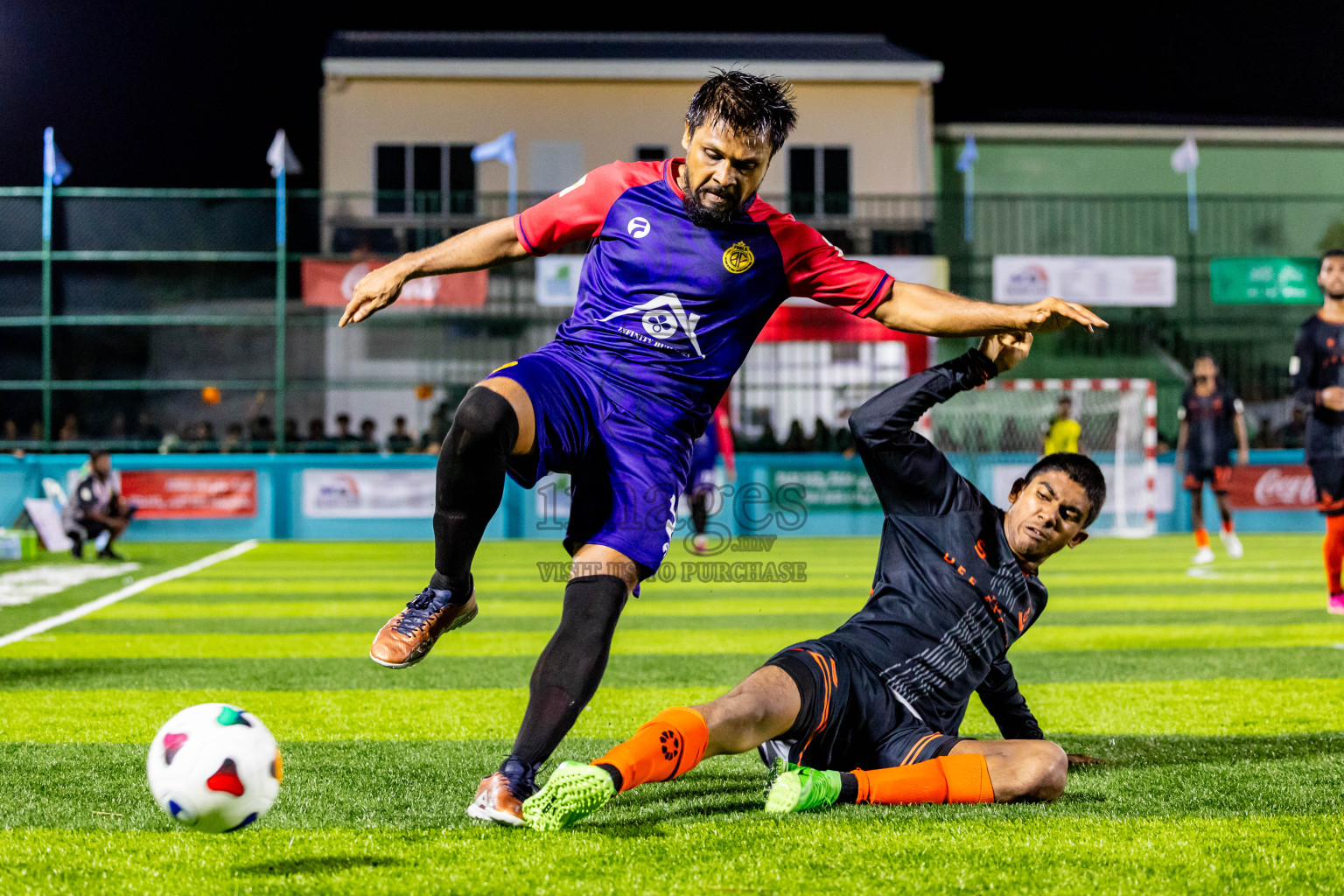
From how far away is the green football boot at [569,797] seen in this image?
300cm

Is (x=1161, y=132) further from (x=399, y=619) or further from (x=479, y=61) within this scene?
(x=399, y=619)

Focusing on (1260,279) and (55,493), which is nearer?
(55,493)

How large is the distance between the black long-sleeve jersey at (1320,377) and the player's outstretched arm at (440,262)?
6.56 metres

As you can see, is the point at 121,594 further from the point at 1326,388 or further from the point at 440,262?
the point at 1326,388

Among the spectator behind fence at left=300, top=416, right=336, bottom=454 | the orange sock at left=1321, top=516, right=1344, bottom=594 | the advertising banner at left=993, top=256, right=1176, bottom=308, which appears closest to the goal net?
the advertising banner at left=993, top=256, right=1176, bottom=308

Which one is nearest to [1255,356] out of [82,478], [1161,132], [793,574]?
[1161,132]

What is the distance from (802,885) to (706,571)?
35.4 feet

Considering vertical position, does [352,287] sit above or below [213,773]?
above

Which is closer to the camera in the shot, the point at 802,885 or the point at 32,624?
the point at 802,885

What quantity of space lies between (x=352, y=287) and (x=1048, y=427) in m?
10.9

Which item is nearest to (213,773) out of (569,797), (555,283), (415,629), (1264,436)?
(415,629)

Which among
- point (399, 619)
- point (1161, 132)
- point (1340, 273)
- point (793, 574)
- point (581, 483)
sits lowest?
point (793, 574)

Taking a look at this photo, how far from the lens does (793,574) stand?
1369 centimetres

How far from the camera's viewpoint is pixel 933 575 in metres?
3.72
